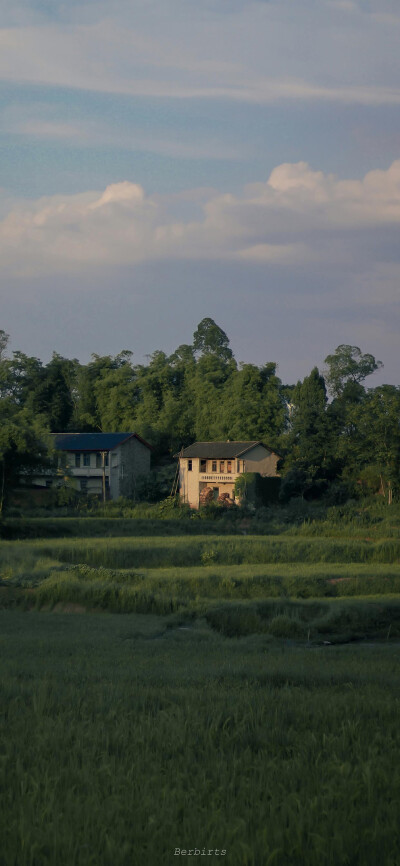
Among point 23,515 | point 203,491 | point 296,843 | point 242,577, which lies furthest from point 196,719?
point 203,491

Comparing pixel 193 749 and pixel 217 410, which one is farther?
pixel 217 410

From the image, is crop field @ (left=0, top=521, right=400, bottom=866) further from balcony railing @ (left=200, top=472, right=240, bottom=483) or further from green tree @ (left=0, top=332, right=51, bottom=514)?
balcony railing @ (left=200, top=472, right=240, bottom=483)

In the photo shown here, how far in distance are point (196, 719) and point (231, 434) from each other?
207 ft

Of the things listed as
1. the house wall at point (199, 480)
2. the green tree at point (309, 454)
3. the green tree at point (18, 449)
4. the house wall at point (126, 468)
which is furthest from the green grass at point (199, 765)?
the house wall at point (126, 468)

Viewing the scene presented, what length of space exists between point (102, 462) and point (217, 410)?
46.7 feet

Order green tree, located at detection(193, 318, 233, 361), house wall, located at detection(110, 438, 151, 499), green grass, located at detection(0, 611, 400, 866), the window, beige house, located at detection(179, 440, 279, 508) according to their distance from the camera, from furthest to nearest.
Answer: green tree, located at detection(193, 318, 233, 361), house wall, located at detection(110, 438, 151, 499), the window, beige house, located at detection(179, 440, 279, 508), green grass, located at detection(0, 611, 400, 866)

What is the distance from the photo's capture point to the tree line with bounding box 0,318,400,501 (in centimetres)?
5169

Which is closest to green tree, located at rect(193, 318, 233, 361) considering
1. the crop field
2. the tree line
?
the tree line

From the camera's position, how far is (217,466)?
197ft

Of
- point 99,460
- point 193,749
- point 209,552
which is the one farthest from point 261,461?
point 193,749

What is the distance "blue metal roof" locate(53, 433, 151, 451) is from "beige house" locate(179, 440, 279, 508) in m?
5.94

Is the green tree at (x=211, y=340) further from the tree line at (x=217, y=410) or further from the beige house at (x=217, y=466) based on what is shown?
the beige house at (x=217, y=466)

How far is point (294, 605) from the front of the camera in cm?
1869

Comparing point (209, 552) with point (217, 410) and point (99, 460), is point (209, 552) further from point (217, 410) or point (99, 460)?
point (217, 410)
